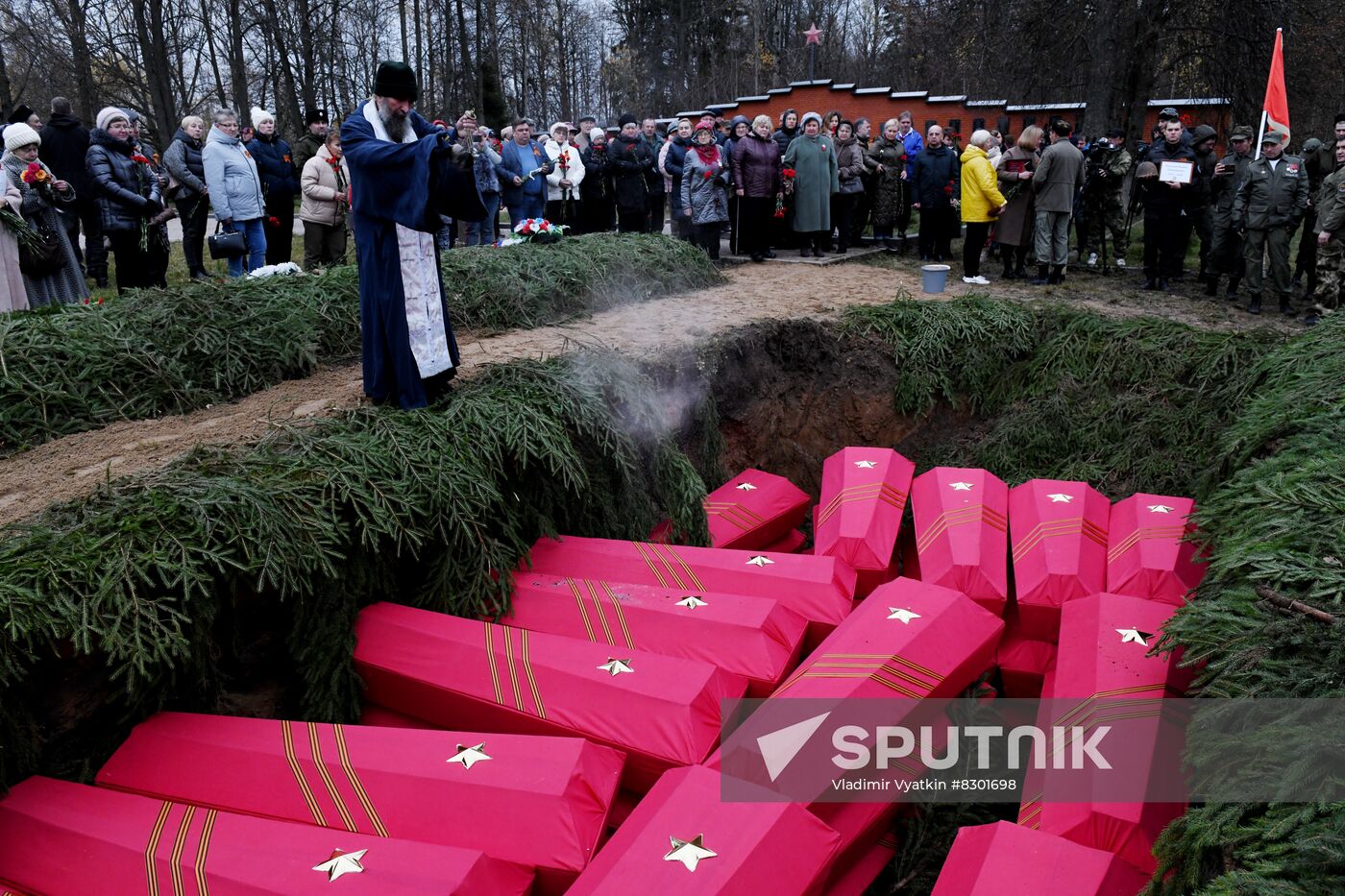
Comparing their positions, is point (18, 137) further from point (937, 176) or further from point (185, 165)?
point (937, 176)

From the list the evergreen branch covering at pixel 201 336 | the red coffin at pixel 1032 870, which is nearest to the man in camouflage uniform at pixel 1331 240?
the evergreen branch covering at pixel 201 336

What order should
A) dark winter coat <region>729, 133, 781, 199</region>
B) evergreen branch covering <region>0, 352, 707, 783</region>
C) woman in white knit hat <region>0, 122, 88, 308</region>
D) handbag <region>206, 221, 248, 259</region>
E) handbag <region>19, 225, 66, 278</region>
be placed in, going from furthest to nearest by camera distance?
1. dark winter coat <region>729, 133, 781, 199</region>
2. handbag <region>206, 221, 248, 259</region>
3. woman in white knit hat <region>0, 122, 88, 308</region>
4. handbag <region>19, 225, 66, 278</region>
5. evergreen branch covering <region>0, 352, 707, 783</region>

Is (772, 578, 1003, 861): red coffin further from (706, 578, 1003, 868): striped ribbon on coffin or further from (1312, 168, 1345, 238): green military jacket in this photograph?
(1312, 168, 1345, 238): green military jacket

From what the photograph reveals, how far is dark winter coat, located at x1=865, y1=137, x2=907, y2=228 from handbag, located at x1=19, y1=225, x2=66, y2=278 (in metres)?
8.71

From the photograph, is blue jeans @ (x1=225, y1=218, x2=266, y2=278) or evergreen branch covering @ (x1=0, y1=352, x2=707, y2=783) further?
blue jeans @ (x1=225, y1=218, x2=266, y2=278)

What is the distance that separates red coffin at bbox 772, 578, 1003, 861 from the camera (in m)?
3.60

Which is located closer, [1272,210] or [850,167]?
[1272,210]

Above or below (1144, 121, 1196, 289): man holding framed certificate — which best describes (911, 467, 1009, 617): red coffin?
below

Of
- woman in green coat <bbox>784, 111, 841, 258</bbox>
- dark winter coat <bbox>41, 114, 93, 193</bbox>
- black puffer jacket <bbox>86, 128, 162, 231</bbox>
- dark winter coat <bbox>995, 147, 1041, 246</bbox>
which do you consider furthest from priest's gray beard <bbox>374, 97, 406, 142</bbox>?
dark winter coat <bbox>995, 147, 1041, 246</bbox>

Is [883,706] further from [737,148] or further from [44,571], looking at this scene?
[737,148]

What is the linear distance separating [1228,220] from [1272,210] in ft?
1.94

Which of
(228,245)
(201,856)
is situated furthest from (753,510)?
(228,245)

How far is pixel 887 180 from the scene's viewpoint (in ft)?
39.1

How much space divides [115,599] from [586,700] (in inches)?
67.1
